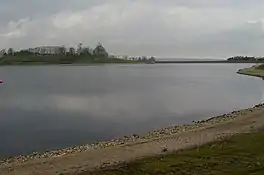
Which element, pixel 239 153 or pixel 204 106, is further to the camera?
pixel 204 106

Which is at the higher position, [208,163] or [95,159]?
[208,163]

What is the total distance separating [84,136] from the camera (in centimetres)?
2438

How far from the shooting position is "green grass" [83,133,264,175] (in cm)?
1012

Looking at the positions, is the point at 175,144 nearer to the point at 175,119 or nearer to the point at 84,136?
the point at 84,136

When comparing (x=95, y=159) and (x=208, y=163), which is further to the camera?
(x=95, y=159)

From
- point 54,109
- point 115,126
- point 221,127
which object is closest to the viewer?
point 221,127

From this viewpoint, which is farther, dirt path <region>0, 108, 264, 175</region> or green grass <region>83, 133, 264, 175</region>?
dirt path <region>0, 108, 264, 175</region>

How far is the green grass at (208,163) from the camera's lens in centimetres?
1012

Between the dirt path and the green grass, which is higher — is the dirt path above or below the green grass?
below

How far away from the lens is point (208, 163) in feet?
36.1

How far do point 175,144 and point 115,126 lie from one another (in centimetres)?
1177

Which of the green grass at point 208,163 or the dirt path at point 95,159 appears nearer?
the green grass at point 208,163

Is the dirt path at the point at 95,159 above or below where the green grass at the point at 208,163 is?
below

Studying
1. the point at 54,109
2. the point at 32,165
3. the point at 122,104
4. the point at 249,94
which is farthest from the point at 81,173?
the point at 249,94
